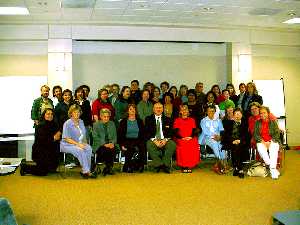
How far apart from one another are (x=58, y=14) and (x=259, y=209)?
6.10m

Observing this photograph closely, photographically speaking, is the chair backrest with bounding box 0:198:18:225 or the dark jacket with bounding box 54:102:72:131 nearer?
the chair backrest with bounding box 0:198:18:225

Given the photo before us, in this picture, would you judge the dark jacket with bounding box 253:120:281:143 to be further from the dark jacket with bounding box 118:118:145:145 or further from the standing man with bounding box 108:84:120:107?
the standing man with bounding box 108:84:120:107

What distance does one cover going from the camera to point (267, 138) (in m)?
6.81

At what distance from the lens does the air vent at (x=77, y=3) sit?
7324mm

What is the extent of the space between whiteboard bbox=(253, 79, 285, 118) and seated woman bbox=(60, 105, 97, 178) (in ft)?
18.5

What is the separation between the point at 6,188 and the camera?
5.69 meters

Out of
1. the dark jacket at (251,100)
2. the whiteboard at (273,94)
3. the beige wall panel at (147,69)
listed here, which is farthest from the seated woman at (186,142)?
the whiteboard at (273,94)

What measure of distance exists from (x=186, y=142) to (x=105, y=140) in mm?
1462

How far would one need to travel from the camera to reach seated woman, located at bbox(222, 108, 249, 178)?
663 cm

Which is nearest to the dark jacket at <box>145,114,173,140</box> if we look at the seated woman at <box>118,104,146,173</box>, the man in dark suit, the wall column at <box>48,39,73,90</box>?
the man in dark suit

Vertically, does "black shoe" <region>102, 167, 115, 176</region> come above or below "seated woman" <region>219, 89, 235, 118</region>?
below

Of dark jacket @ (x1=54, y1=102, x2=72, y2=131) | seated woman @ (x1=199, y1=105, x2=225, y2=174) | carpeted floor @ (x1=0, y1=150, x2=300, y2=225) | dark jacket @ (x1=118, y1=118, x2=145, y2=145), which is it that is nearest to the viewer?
carpeted floor @ (x1=0, y1=150, x2=300, y2=225)

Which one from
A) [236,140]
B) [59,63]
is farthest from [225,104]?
[59,63]

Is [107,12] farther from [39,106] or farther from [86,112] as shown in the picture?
[39,106]
